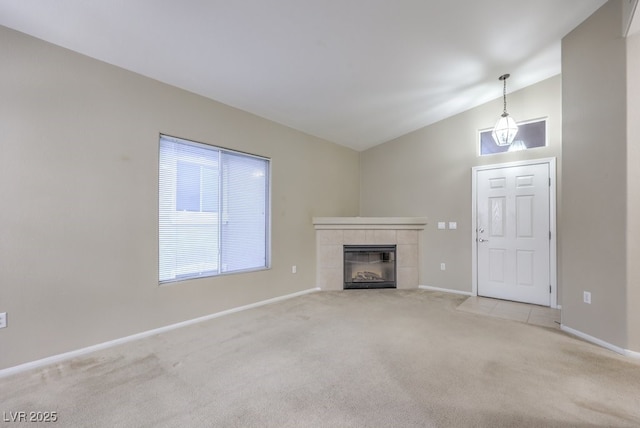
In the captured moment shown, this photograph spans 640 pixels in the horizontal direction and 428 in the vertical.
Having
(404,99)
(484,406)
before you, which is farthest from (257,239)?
(484,406)

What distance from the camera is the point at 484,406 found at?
1.82 metres

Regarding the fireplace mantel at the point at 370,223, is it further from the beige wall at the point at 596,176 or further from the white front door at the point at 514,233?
the beige wall at the point at 596,176

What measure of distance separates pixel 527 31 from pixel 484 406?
3387 millimetres

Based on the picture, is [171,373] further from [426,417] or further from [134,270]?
[426,417]

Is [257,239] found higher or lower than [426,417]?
higher

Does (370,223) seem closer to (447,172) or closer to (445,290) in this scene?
(447,172)

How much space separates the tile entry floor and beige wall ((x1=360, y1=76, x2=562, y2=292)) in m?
0.52

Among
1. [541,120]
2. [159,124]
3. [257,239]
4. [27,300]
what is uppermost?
[541,120]

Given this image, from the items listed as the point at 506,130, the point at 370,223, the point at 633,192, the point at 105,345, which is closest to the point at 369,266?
the point at 370,223

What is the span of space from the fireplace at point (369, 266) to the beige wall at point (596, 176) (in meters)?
2.44

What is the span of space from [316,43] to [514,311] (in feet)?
13.1

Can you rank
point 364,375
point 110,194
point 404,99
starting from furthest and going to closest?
1. point 404,99
2. point 110,194
3. point 364,375

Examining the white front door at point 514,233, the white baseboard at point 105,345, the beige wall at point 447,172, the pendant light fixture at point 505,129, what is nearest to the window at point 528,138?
the beige wall at point 447,172

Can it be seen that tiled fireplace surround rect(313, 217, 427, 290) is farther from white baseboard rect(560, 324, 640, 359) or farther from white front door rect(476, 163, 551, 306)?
white baseboard rect(560, 324, 640, 359)
